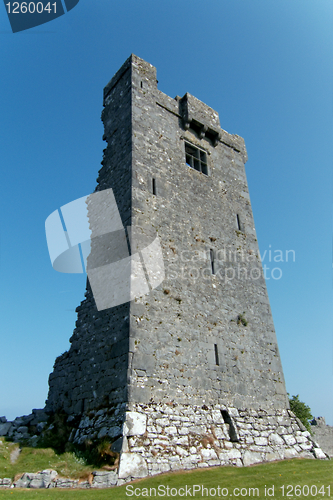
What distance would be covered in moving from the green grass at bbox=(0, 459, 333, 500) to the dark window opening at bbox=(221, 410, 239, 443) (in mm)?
849

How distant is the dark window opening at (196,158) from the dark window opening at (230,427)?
30.8 feet

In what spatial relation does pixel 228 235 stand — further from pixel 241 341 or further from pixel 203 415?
pixel 203 415

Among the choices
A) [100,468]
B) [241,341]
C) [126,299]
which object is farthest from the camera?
[241,341]

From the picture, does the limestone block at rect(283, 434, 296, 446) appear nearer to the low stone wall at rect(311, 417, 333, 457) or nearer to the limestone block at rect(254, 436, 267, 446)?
the limestone block at rect(254, 436, 267, 446)

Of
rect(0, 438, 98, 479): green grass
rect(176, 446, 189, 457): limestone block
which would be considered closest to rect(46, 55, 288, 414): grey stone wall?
rect(176, 446, 189, 457): limestone block

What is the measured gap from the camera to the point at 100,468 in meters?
8.34

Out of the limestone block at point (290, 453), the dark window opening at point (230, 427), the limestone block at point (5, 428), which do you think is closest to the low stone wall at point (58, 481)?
the limestone block at point (5, 428)

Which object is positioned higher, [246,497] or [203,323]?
[203,323]

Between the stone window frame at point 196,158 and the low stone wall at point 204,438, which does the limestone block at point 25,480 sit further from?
the stone window frame at point 196,158

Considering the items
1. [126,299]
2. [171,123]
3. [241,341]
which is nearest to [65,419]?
[126,299]

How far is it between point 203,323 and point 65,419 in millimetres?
5023

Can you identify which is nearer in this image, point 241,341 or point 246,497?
point 246,497

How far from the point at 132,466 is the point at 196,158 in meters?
11.6

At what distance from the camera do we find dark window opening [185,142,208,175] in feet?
50.7
